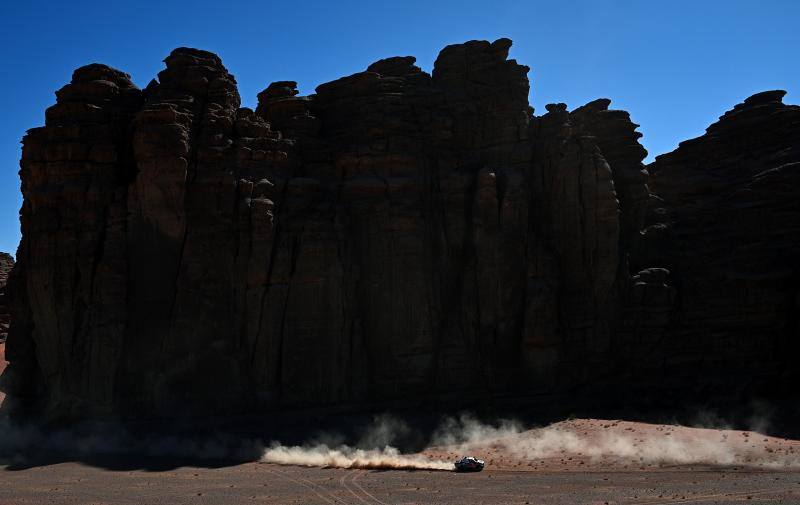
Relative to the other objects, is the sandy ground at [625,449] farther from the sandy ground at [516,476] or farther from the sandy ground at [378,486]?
the sandy ground at [378,486]

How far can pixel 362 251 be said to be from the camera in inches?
1686

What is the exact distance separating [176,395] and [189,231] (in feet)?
27.8

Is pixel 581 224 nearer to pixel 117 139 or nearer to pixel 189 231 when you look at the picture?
pixel 189 231

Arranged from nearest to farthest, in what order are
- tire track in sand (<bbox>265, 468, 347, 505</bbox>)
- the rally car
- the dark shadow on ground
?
1. tire track in sand (<bbox>265, 468, 347, 505</bbox>)
2. the rally car
3. the dark shadow on ground

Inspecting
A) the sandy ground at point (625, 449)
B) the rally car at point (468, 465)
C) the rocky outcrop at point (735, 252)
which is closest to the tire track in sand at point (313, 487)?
the rally car at point (468, 465)

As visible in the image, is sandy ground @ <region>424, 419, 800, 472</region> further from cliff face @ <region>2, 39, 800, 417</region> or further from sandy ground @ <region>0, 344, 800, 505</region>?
cliff face @ <region>2, 39, 800, 417</region>

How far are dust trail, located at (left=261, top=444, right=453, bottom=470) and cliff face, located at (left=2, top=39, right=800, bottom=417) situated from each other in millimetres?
4498

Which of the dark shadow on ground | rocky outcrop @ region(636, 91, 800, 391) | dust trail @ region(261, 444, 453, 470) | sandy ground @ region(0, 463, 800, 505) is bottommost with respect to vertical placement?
sandy ground @ region(0, 463, 800, 505)

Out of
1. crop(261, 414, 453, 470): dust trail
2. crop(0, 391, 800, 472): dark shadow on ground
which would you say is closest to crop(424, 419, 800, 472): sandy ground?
crop(0, 391, 800, 472): dark shadow on ground

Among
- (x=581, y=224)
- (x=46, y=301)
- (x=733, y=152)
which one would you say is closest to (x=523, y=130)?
(x=581, y=224)

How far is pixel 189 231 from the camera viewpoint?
133ft

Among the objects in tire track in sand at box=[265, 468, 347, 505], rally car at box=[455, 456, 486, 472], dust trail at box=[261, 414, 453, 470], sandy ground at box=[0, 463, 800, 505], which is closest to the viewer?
sandy ground at box=[0, 463, 800, 505]

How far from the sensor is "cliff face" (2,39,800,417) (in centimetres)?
3938

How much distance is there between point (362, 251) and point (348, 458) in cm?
1212
